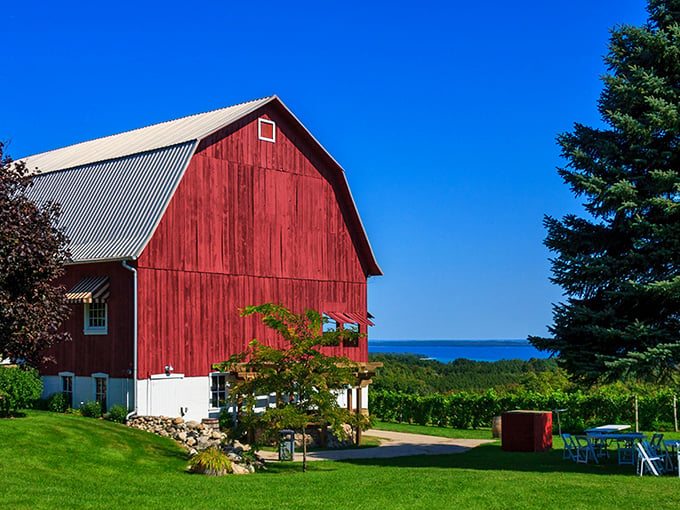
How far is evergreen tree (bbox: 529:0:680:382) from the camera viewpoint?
65.6 ft

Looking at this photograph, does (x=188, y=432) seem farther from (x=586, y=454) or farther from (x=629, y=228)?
(x=629, y=228)

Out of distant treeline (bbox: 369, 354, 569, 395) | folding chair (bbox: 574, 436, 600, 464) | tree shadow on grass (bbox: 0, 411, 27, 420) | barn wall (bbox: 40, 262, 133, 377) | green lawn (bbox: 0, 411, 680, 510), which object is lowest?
distant treeline (bbox: 369, 354, 569, 395)

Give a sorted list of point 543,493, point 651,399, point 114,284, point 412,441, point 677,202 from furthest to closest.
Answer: point 651,399, point 412,441, point 114,284, point 677,202, point 543,493

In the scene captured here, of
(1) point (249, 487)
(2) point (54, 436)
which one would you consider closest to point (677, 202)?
(1) point (249, 487)

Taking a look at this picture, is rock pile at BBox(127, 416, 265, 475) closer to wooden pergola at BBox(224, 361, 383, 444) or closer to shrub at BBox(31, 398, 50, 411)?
wooden pergola at BBox(224, 361, 383, 444)

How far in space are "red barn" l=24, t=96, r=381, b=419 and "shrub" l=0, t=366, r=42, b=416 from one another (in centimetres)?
217

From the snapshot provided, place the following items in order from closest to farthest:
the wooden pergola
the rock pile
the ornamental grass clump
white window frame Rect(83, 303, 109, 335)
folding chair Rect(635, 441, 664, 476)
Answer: folding chair Rect(635, 441, 664, 476)
the ornamental grass clump
the rock pile
the wooden pergola
white window frame Rect(83, 303, 109, 335)

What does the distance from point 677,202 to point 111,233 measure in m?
16.8

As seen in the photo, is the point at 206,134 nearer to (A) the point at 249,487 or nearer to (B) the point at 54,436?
(B) the point at 54,436

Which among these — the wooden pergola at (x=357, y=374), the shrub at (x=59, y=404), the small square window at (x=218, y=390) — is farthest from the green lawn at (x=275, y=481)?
the small square window at (x=218, y=390)

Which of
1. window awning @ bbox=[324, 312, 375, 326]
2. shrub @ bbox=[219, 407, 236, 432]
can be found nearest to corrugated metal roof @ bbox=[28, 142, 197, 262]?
shrub @ bbox=[219, 407, 236, 432]

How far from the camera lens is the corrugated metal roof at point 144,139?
29031 mm

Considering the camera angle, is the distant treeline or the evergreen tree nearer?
the evergreen tree

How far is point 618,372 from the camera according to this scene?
20000 millimetres
